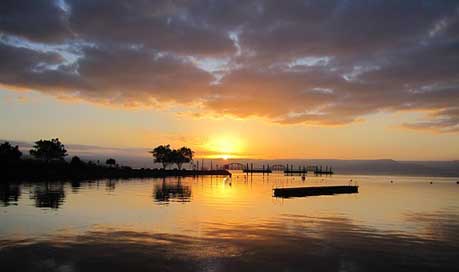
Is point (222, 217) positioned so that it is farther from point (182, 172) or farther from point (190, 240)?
point (182, 172)

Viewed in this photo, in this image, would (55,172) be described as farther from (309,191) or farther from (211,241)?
(211,241)

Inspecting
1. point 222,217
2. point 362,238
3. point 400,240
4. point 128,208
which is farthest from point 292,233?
point 128,208

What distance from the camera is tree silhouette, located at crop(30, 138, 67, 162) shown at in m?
143

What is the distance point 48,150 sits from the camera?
143 m

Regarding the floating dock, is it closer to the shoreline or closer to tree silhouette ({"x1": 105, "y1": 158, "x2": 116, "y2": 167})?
the shoreline

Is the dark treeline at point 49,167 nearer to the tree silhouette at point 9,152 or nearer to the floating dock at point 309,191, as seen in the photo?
the tree silhouette at point 9,152

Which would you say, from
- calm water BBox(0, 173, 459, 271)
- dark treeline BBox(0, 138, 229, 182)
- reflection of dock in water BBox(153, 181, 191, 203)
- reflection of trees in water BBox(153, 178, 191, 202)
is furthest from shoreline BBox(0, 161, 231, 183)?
calm water BBox(0, 173, 459, 271)

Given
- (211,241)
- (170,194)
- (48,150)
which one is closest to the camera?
(211,241)

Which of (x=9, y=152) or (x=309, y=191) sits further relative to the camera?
(x=9, y=152)

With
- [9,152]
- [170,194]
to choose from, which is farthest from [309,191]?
[9,152]

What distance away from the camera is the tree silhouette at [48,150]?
143 m

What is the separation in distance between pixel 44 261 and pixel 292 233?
60.9ft

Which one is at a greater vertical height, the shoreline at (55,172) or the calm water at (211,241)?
the shoreline at (55,172)

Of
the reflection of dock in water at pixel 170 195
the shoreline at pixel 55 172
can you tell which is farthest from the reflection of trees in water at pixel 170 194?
the shoreline at pixel 55 172
